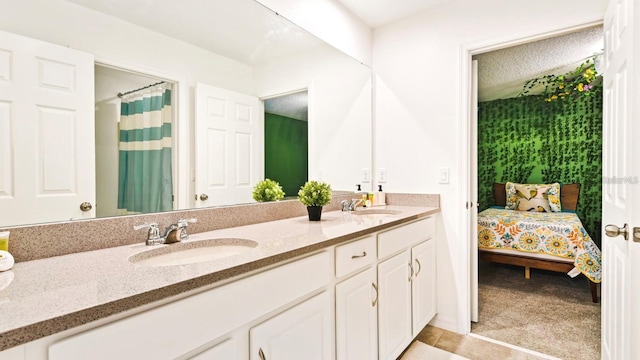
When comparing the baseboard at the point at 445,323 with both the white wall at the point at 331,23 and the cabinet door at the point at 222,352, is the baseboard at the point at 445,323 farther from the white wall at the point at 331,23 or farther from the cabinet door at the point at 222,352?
the white wall at the point at 331,23

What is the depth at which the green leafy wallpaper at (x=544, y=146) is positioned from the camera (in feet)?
14.3

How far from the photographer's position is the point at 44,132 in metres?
1.05

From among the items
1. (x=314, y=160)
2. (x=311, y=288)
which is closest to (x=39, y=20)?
(x=311, y=288)

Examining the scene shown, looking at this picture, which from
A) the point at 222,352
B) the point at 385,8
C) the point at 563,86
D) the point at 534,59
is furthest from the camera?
the point at 563,86

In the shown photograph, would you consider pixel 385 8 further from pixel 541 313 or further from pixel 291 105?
pixel 541 313

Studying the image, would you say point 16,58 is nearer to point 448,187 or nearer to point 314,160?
point 314,160

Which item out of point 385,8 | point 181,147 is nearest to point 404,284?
point 181,147

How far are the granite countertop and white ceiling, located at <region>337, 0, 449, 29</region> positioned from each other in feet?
5.81

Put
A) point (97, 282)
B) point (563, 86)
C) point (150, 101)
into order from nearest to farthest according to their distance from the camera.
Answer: point (97, 282), point (150, 101), point (563, 86)

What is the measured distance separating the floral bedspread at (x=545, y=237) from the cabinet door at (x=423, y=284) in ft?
5.04

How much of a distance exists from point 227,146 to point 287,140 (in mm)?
488

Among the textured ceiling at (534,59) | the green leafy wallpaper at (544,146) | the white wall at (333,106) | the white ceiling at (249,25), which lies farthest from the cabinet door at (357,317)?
the green leafy wallpaper at (544,146)

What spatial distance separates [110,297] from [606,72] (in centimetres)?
225

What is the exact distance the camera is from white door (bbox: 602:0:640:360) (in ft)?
3.92
